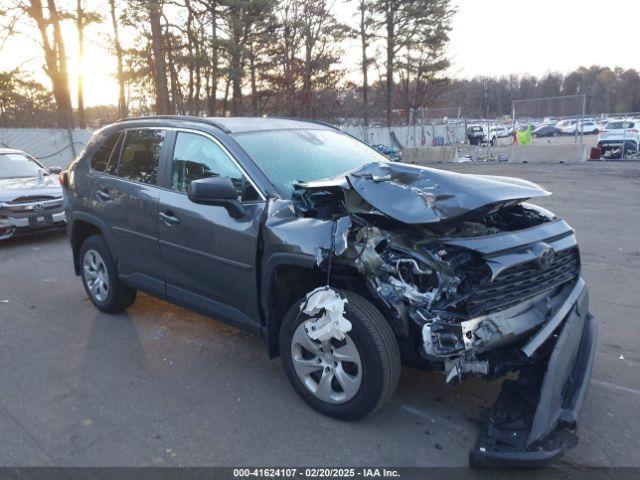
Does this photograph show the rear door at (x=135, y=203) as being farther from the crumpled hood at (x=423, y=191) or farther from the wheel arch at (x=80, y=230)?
the crumpled hood at (x=423, y=191)

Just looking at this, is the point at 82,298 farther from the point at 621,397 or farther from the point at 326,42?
the point at 326,42

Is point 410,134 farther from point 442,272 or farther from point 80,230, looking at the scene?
point 442,272

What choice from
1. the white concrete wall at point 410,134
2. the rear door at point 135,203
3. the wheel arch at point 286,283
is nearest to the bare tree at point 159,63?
the white concrete wall at point 410,134

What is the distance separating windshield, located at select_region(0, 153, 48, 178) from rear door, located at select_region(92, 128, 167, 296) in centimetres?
579

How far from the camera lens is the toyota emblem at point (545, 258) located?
3.04 metres

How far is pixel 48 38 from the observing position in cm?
2528

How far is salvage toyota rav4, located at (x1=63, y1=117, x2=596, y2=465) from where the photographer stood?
2846 mm

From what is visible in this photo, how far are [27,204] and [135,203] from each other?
5113mm

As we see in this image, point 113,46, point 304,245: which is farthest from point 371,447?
point 113,46

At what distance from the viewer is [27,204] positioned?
8547 millimetres

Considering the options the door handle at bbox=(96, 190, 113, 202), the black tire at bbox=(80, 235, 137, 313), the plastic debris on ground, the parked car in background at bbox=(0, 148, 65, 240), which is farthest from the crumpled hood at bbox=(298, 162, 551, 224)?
the parked car in background at bbox=(0, 148, 65, 240)

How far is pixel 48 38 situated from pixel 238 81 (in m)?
9.98

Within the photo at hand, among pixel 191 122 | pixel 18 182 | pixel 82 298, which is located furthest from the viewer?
pixel 18 182

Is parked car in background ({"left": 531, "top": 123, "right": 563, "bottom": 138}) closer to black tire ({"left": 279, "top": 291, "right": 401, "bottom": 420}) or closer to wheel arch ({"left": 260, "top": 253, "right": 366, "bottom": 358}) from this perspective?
wheel arch ({"left": 260, "top": 253, "right": 366, "bottom": 358})
